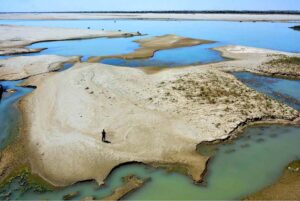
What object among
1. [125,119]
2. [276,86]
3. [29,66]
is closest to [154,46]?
[29,66]

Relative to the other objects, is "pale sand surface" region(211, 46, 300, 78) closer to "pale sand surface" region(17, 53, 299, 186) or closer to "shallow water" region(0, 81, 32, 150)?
"pale sand surface" region(17, 53, 299, 186)

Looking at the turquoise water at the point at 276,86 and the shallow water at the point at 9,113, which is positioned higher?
the turquoise water at the point at 276,86

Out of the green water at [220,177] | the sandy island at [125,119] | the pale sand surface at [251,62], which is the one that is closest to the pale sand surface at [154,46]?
the pale sand surface at [251,62]

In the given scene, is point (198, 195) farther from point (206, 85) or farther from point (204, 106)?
point (206, 85)

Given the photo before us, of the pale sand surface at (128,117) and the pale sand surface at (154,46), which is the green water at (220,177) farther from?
the pale sand surface at (154,46)

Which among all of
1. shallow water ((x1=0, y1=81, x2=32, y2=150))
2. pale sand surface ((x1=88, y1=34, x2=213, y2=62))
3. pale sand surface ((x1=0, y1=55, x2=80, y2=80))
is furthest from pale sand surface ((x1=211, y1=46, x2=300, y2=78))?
shallow water ((x1=0, y1=81, x2=32, y2=150))

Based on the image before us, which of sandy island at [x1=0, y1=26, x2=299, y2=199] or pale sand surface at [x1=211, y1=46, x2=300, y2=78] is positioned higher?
pale sand surface at [x1=211, y1=46, x2=300, y2=78]

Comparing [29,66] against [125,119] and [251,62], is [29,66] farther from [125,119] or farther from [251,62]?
[251,62]
